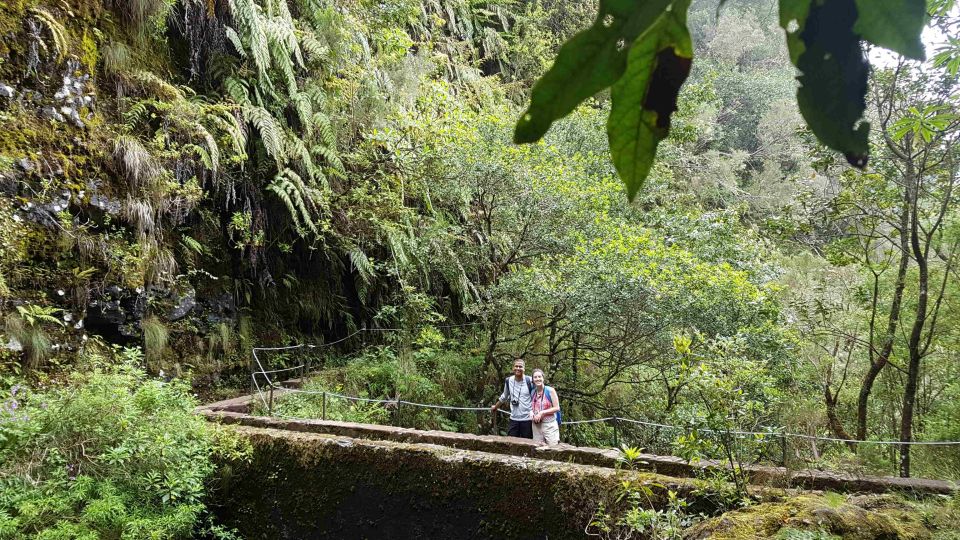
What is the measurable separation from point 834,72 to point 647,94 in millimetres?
129

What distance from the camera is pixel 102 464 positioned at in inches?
156

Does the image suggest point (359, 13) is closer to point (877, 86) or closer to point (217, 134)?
point (217, 134)

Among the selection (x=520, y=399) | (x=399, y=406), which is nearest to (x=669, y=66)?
(x=520, y=399)

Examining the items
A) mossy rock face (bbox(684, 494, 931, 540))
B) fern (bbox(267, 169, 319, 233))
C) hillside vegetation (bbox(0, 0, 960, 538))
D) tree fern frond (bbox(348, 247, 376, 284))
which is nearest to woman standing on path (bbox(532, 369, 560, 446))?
hillside vegetation (bbox(0, 0, 960, 538))

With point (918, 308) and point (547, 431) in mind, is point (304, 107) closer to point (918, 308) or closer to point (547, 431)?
point (547, 431)

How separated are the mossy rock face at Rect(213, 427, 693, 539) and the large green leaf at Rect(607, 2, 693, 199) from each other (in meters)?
3.25

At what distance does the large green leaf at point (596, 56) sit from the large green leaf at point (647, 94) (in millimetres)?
13

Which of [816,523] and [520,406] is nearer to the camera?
[816,523]

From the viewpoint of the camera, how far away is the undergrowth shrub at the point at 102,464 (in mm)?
3562

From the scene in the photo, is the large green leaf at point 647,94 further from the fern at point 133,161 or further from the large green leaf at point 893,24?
the fern at point 133,161

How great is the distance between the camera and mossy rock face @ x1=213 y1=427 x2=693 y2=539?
12.0ft

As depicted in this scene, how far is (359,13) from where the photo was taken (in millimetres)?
9352

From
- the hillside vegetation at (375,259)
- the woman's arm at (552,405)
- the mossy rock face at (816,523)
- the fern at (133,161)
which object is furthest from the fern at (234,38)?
the mossy rock face at (816,523)

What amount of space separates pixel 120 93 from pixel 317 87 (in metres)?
2.58
